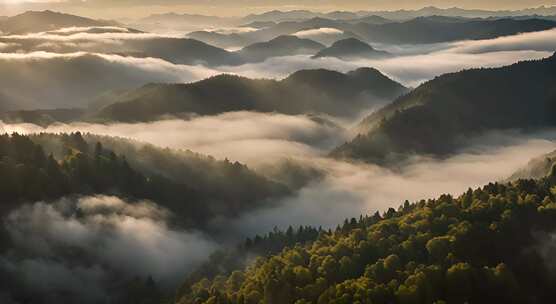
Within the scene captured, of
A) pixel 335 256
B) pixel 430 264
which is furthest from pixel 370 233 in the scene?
pixel 430 264

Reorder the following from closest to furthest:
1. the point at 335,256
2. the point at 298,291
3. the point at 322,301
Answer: the point at 322,301 < the point at 298,291 < the point at 335,256

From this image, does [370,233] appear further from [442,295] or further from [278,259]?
[442,295]

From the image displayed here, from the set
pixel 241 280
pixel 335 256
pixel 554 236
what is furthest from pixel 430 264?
pixel 241 280

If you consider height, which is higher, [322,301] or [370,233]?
[370,233]

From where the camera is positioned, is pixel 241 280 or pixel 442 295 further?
pixel 241 280

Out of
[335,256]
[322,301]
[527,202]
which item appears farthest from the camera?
[527,202]

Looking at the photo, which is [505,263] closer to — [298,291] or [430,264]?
[430,264]
